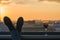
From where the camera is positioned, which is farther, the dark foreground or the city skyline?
the city skyline

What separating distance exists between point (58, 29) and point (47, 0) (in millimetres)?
297

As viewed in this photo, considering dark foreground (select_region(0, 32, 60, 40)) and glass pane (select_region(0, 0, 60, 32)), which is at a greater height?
glass pane (select_region(0, 0, 60, 32))

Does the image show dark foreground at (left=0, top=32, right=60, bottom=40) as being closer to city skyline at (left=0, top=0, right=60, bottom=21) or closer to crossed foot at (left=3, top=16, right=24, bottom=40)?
crossed foot at (left=3, top=16, right=24, bottom=40)

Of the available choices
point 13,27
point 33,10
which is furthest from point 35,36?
point 33,10

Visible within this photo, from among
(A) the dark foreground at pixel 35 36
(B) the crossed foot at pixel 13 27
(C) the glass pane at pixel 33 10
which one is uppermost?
(C) the glass pane at pixel 33 10

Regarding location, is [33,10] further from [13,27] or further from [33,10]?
[13,27]

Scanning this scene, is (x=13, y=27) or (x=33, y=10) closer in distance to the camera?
(x=13, y=27)

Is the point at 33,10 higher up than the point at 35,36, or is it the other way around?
the point at 33,10

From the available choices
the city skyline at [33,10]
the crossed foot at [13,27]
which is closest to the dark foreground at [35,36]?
the crossed foot at [13,27]

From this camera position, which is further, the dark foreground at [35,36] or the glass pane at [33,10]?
the glass pane at [33,10]

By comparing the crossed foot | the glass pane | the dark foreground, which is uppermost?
the glass pane

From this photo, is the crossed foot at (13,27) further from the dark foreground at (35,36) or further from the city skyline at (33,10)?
the city skyline at (33,10)

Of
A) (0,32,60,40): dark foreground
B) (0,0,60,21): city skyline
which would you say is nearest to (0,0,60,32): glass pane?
(0,0,60,21): city skyline

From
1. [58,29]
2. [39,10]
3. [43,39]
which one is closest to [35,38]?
[43,39]
